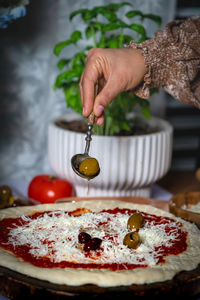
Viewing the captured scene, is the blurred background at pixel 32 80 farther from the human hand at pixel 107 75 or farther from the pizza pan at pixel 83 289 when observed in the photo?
the pizza pan at pixel 83 289

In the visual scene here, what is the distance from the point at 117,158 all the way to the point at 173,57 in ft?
1.77

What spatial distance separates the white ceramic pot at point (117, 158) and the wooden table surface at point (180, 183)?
0.43 metres

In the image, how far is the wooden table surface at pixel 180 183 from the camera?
8.58 ft

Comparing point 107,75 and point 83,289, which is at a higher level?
point 107,75

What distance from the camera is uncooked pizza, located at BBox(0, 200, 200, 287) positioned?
1254 mm

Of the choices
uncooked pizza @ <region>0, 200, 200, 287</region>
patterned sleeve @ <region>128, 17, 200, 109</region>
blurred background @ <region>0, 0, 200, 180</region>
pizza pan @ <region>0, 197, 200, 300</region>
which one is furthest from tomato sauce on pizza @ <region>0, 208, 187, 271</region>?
blurred background @ <region>0, 0, 200, 180</region>

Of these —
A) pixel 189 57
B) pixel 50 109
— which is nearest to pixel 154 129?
pixel 189 57

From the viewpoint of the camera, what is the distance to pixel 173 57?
5.97ft

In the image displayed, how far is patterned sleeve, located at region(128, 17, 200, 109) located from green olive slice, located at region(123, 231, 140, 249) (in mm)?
613

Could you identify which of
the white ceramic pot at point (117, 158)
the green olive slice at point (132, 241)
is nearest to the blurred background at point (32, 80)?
the white ceramic pot at point (117, 158)

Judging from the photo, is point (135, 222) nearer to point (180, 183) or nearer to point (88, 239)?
point (88, 239)

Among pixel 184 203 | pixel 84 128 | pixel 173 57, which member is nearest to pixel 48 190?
pixel 84 128

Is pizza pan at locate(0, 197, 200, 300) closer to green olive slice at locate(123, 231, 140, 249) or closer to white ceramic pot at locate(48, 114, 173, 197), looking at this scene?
green olive slice at locate(123, 231, 140, 249)

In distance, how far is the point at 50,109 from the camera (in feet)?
9.26
